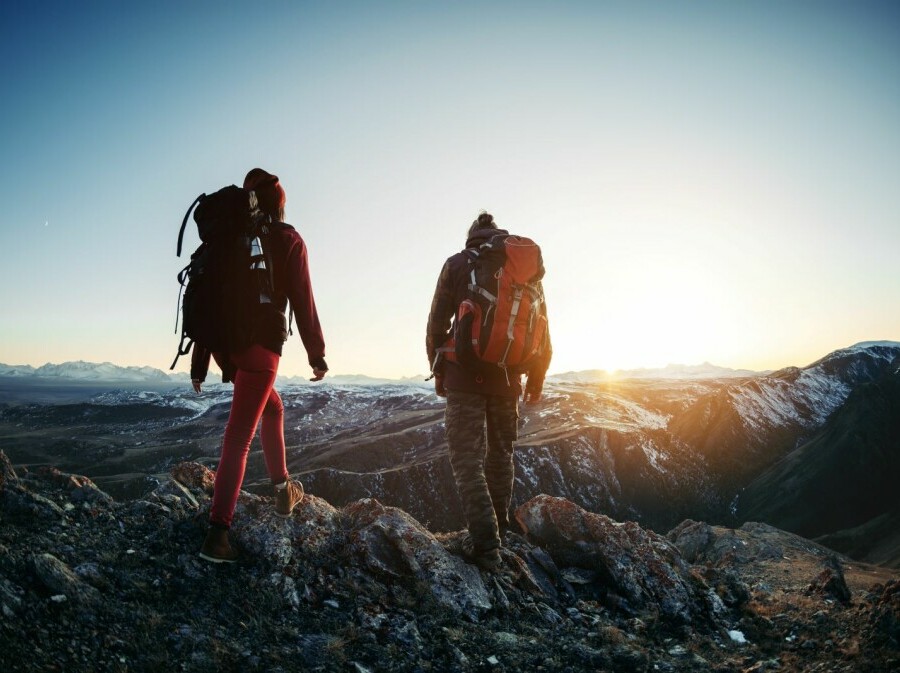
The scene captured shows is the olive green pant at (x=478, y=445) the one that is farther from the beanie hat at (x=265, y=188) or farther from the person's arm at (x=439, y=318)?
the beanie hat at (x=265, y=188)

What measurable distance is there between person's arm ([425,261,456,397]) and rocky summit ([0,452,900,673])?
1.98 m

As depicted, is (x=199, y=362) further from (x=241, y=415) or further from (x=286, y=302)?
(x=286, y=302)

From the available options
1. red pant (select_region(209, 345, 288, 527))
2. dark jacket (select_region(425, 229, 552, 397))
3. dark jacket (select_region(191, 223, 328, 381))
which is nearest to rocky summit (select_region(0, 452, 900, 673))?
red pant (select_region(209, 345, 288, 527))

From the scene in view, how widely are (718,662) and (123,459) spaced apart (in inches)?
6851

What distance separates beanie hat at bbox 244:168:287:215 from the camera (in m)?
4.43

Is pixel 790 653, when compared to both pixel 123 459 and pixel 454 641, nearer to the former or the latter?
pixel 454 641

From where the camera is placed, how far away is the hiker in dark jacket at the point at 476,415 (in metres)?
5.27

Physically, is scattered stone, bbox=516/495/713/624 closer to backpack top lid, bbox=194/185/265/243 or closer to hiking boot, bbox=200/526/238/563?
hiking boot, bbox=200/526/238/563

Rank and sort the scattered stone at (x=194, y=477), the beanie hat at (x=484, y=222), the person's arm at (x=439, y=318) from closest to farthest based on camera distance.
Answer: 1. the person's arm at (x=439, y=318)
2. the beanie hat at (x=484, y=222)
3. the scattered stone at (x=194, y=477)

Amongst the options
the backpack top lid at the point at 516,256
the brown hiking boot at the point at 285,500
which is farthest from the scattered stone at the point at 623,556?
the backpack top lid at the point at 516,256

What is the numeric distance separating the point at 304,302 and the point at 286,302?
0.18m

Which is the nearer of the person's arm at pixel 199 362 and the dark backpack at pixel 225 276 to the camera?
the dark backpack at pixel 225 276

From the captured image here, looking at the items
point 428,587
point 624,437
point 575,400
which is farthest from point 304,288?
point 575,400

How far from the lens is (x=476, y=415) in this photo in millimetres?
5348
